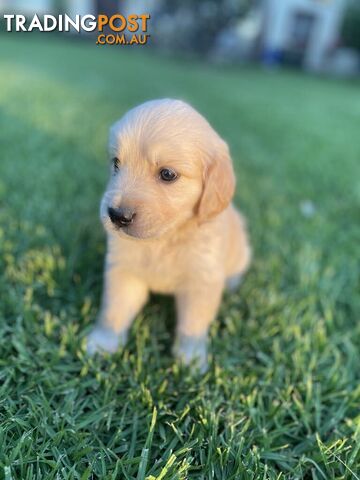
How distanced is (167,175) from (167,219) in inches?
7.3

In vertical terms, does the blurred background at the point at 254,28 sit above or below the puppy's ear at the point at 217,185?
below

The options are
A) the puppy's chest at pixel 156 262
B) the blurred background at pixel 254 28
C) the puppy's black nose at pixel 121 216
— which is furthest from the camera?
the blurred background at pixel 254 28

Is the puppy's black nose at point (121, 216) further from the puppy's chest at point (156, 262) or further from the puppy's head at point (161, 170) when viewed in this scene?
the puppy's chest at point (156, 262)

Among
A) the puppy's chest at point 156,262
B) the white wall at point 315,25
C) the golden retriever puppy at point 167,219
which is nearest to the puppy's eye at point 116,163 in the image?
the golden retriever puppy at point 167,219

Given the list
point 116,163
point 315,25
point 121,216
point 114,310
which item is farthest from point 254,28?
point 121,216

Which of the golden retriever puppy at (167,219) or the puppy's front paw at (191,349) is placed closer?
the golden retriever puppy at (167,219)

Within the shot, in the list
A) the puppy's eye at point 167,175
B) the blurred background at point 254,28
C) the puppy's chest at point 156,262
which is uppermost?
the puppy's eye at point 167,175

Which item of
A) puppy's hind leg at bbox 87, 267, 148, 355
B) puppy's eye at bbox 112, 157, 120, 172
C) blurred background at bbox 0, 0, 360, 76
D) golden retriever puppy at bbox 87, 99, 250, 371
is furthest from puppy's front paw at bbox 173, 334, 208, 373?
blurred background at bbox 0, 0, 360, 76

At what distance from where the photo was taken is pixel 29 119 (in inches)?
221

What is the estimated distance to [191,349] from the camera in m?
2.13

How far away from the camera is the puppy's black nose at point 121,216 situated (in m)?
1.73

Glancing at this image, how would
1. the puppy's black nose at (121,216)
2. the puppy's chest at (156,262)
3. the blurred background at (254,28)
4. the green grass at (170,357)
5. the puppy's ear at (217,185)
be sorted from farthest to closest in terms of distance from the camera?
the blurred background at (254,28) < the puppy's chest at (156,262) < the puppy's ear at (217,185) < the puppy's black nose at (121,216) < the green grass at (170,357)

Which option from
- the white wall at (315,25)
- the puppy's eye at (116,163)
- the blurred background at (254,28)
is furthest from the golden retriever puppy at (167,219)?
the white wall at (315,25)

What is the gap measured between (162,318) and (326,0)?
2649 cm
